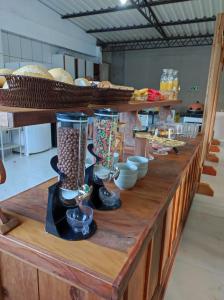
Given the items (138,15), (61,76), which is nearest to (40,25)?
(138,15)

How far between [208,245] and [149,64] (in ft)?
25.1

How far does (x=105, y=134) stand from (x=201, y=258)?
1460 millimetres

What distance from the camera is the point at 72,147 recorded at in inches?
27.0

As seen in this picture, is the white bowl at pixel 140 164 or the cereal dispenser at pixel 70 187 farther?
the white bowl at pixel 140 164

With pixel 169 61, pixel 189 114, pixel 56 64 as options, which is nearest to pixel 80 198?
pixel 56 64

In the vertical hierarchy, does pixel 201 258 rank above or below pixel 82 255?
below

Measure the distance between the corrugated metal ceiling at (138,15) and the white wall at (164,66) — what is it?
0.96m

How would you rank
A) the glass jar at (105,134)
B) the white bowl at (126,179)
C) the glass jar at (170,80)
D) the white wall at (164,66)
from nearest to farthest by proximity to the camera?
the glass jar at (105,134) < the white bowl at (126,179) < the glass jar at (170,80) < the white wall at (164,66)

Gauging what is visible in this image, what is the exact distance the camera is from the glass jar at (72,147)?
66cm

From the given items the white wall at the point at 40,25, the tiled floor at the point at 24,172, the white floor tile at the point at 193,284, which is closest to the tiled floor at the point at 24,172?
the tiled floor at the point at 24,172

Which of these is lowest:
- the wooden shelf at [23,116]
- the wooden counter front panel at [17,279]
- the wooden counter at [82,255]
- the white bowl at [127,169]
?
the wooden counter front panel at [17,279]

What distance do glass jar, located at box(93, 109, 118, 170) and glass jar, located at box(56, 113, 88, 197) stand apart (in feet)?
0.60

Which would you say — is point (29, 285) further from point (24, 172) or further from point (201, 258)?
point (24, 172)

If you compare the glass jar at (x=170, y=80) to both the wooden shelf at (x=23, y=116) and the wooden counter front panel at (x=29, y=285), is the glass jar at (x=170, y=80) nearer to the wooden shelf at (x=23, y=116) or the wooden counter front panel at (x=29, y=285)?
the wooden shelf at (x=23, y=116)
